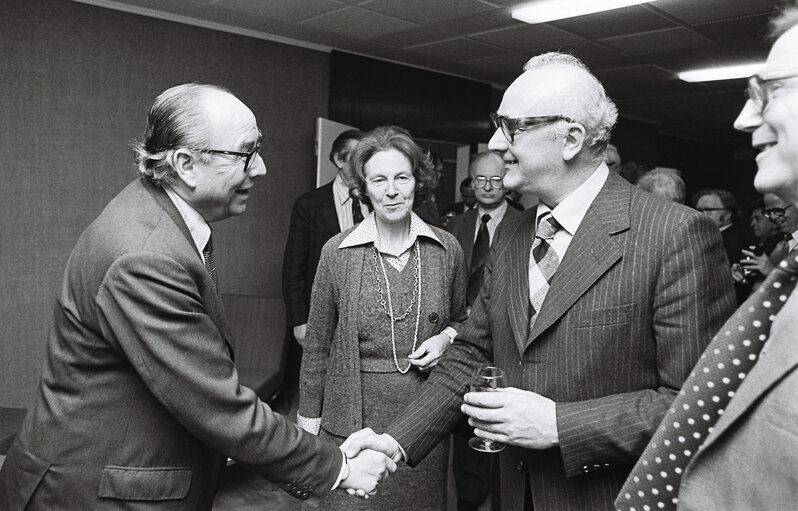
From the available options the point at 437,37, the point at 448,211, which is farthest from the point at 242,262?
the point at 437,37

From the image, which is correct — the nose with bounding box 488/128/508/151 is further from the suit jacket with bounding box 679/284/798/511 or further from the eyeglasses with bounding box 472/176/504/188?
the eyeglasses with bounding box 472/176/504/188

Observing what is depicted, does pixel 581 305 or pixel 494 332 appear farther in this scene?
pixel 494 332

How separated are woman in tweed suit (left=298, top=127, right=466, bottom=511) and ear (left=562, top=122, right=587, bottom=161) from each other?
904 mm

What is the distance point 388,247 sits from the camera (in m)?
2.33

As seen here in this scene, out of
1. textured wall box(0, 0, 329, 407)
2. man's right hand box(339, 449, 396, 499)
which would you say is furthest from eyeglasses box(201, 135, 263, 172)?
textured wall box(0, 0, 329, 407)

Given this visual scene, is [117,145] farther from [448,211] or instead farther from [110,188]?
[448,211]

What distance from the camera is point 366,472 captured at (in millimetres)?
1693

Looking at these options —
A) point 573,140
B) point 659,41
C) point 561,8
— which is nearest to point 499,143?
point 573,140

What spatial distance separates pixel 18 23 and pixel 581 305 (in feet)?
13.8

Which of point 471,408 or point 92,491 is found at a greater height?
point 471,408

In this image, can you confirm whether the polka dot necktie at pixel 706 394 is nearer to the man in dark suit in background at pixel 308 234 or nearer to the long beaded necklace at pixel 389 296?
the long beaded necklace at pixel 389 296

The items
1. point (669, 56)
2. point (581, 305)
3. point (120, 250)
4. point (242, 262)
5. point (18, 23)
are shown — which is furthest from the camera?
point (669, 56)

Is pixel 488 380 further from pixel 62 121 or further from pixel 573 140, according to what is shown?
pixel 62 121

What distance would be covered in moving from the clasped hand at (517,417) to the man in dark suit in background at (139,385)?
0.48 meters
